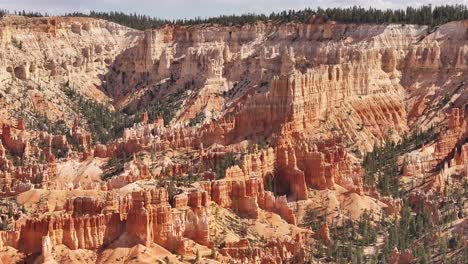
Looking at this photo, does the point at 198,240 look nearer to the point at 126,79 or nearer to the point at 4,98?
the point at 4,98

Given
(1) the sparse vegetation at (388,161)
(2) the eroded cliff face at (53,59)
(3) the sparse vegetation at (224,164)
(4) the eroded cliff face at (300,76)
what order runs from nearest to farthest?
(3) the sparse vegetation at (224,164), (1) the sparse vegetation at (388,161), (4) the eroded cliff face at (300,76), (2) the eroded cliff face at (53,59)

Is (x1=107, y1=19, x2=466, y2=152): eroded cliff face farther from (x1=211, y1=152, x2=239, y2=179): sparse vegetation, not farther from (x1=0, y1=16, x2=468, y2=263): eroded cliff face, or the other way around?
(x1=211, y1=152, x2=239, y2=179): sparse vegetation

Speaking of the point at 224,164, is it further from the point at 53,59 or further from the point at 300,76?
the point at 53,59

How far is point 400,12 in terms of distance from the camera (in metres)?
139

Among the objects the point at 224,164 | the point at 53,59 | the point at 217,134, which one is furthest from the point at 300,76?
the point at 53,59

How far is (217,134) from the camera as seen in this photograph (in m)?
109

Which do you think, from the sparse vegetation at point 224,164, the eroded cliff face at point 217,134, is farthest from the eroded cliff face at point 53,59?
the sparse vegetation at point 224,164

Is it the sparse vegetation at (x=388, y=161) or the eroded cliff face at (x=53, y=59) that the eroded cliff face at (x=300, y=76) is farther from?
the eroded cliff face at (x=53, y=59)

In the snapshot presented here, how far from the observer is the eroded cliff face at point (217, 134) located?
2948 inches

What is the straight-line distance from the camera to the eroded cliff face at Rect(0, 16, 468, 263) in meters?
74.9

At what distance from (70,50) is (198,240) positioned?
91.3 m

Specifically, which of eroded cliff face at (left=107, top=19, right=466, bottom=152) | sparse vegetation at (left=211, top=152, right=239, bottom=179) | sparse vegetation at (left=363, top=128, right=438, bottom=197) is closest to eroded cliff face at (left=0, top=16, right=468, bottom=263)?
eroded cliff face at (left=107, top=19, right=466, bottom=152)

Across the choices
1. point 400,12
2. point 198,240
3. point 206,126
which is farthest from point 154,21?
point 198,240

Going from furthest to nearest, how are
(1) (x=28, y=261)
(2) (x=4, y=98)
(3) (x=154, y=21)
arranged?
1. (3) (x=154, y=21)
2. (2) (x=4, y=98)
3. (1) (x=28, y=261)
